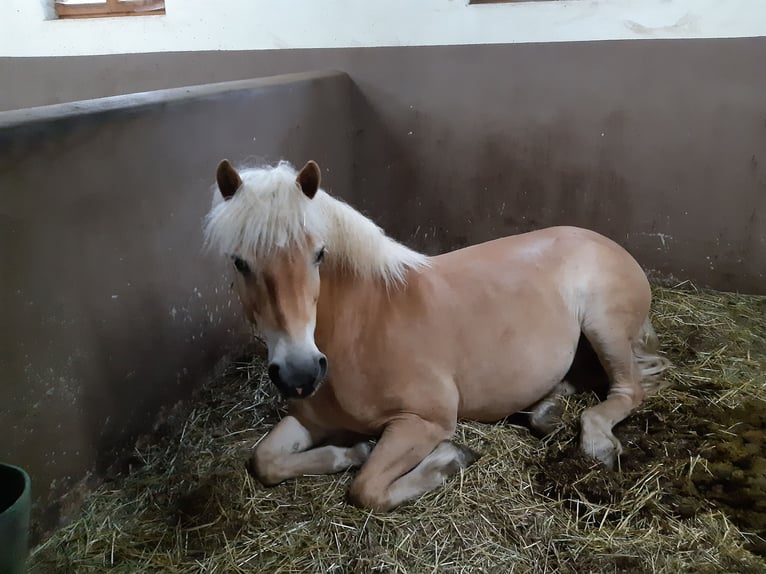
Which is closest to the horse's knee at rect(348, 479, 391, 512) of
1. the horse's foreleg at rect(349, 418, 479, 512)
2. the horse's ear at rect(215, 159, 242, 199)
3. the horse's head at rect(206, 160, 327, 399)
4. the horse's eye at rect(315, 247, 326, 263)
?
the horse's foreleg at rect(349, 418, 479, 512)

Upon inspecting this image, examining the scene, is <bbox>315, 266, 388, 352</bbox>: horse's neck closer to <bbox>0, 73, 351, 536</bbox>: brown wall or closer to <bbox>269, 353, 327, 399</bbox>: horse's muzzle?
<bbox>269, 353, 327, 399</bbox>: horse's muzzle

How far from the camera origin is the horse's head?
149 centimetres

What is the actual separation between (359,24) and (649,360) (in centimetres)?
259

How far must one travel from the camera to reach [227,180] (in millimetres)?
1559

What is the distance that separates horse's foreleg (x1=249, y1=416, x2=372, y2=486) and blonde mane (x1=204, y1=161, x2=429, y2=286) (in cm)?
64

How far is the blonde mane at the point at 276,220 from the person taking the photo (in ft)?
4.88

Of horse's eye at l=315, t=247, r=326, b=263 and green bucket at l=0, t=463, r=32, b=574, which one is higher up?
horse's eye at l=315, t=247, r=326, b=263

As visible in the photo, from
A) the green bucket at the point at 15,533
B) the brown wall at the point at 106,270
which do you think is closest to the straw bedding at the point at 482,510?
the brown wall at the point at 106,270

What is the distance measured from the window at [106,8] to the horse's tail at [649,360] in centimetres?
394

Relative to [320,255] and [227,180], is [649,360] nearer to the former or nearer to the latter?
[320,255]

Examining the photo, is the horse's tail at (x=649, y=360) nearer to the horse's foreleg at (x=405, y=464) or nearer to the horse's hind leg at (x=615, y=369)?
the horse's hind leg at (x=615, y=369)

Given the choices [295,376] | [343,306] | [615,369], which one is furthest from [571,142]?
[295,376]

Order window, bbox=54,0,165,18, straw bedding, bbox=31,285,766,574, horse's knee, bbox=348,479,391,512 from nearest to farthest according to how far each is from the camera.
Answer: straw bedding, bbox=31,285,766,574
horse's knee, bbox=348,479,391,512
window, bbox=54,0,165,18

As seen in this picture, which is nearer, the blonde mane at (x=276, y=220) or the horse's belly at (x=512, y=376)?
the blonde mane at (x=276, y=220)
